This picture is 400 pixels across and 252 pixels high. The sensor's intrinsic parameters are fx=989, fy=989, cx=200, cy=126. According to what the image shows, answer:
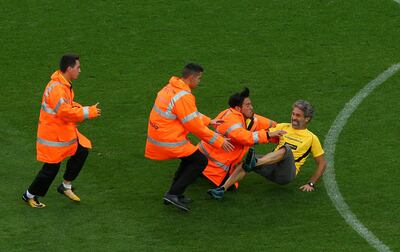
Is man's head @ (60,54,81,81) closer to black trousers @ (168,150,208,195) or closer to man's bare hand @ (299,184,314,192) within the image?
black trousers @ (168,150,208,195)

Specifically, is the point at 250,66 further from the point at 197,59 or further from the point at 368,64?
the point at 368,64

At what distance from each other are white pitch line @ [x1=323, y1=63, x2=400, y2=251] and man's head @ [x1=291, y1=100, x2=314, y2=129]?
0.92 meters

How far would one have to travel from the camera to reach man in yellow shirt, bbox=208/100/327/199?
14.1 m

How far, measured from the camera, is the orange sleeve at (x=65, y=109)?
13.2m

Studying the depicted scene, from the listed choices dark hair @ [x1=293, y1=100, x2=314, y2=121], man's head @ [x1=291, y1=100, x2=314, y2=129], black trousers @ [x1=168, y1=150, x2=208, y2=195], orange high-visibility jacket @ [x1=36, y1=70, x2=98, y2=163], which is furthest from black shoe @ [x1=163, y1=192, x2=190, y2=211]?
dark hair @ [x1=293, y1=100, x2=314, y2=121]

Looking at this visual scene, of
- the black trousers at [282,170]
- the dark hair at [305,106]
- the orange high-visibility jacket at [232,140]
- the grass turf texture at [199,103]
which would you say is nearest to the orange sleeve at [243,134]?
the orange high-visibility jacket at [232,140]

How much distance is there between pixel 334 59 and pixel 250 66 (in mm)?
1549

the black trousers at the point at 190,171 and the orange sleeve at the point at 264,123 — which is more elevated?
the orange sleeve at the point at 264,123

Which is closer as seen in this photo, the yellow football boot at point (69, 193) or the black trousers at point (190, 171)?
the black trousers at point (190, 171)

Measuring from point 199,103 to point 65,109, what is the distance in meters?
4.05

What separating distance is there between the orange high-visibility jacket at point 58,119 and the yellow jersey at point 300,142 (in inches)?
117

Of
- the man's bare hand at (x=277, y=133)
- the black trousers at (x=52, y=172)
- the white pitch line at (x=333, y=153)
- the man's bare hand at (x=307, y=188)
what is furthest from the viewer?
the man's bare hand at (x=307, y=188)

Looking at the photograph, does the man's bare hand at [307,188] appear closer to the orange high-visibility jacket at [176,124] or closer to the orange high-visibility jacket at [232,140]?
the orange high-visibility jacket at [232,140]

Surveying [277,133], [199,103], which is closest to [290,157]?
[277,133]
